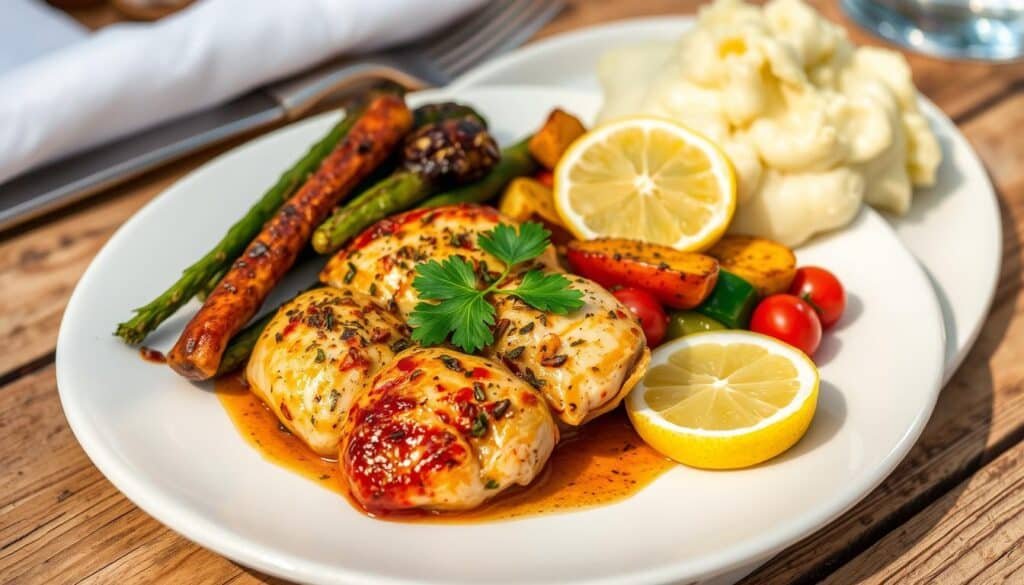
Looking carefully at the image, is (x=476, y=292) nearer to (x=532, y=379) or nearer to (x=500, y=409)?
(x=532, y=379)

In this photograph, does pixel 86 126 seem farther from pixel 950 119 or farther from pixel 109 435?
pixel 950 119

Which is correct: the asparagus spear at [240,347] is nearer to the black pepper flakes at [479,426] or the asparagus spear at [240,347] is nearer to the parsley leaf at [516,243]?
the parsley leaf at [516,243]

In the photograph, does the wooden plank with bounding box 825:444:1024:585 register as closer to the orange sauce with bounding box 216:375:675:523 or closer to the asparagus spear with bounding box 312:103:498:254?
the orange sauce with bounding box 216:375:675:523

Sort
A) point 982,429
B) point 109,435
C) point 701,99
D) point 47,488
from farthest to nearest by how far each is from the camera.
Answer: point 701,99 → point 982,429 → point 47,488 → point 109,435

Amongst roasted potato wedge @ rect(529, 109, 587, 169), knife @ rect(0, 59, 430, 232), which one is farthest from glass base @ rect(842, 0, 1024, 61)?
knife @ rect(0, 59, 430, 232)

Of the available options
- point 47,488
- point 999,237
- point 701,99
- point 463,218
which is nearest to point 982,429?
point 999,237
